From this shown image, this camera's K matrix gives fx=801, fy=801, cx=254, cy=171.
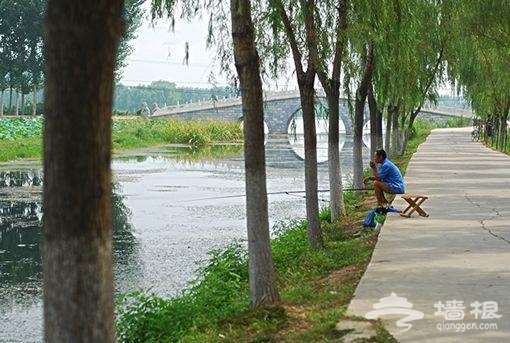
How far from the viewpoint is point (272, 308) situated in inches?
247

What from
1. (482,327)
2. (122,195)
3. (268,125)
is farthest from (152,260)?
(268,125)

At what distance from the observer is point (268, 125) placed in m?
70.4

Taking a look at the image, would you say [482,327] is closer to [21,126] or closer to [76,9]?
[76,9]

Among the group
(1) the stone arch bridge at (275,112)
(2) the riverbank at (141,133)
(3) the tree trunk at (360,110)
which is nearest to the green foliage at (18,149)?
(2) the riverbank at (141,133)

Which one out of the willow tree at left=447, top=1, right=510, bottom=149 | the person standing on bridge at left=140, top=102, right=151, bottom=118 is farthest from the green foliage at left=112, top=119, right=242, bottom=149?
the willow tree at left=447, top=1, right=510, bottom=149

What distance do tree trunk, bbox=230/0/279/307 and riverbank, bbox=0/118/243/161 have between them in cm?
2968

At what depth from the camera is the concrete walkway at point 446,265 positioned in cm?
554

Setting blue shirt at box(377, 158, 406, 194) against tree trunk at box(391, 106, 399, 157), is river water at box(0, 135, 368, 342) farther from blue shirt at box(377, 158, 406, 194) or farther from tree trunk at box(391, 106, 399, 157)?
blue shirt at box(377, 158, 406, 194)

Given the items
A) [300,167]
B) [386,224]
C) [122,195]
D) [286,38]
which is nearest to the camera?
[286,38]

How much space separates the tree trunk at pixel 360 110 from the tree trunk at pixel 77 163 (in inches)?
396

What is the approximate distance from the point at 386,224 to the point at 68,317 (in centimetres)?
816

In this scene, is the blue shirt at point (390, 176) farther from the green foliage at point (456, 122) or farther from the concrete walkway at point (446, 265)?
the green foliage at point (456, 122)

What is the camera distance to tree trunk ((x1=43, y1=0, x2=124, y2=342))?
296 cm

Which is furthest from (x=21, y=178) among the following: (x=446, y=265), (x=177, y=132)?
(x=177, y=132)
